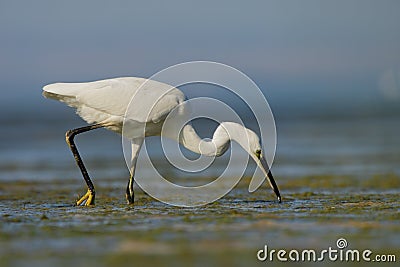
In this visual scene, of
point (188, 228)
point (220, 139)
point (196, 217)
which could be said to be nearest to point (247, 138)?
point (220, 139)

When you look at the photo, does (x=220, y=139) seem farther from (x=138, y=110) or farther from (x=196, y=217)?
(x=196, y=217)

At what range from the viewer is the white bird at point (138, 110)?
14.1 meters

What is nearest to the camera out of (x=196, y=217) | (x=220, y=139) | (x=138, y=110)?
(x=196, y=217)

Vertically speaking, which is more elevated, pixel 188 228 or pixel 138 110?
pixel 138 110

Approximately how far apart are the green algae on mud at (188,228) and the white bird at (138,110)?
941 millimetres

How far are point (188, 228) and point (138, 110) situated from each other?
3.69m

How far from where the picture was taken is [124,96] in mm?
14164

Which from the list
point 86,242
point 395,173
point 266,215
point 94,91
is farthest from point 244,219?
point 395,173

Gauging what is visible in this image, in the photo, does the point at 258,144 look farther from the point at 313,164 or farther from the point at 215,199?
the point at 313,164

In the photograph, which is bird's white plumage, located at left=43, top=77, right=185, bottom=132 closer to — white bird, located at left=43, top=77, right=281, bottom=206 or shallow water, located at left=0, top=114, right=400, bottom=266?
white bird, located at left=43, top=77, right=281, bottom=206

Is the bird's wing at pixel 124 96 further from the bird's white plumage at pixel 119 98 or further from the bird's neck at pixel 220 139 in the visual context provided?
the bird's neck at pixel 220 139

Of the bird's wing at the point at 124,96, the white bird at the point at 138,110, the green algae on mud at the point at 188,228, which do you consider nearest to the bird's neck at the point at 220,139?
the white bird at the point at 138,110

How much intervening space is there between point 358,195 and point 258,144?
8.24 ft

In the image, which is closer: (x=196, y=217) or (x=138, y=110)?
(x=196, y=217)
